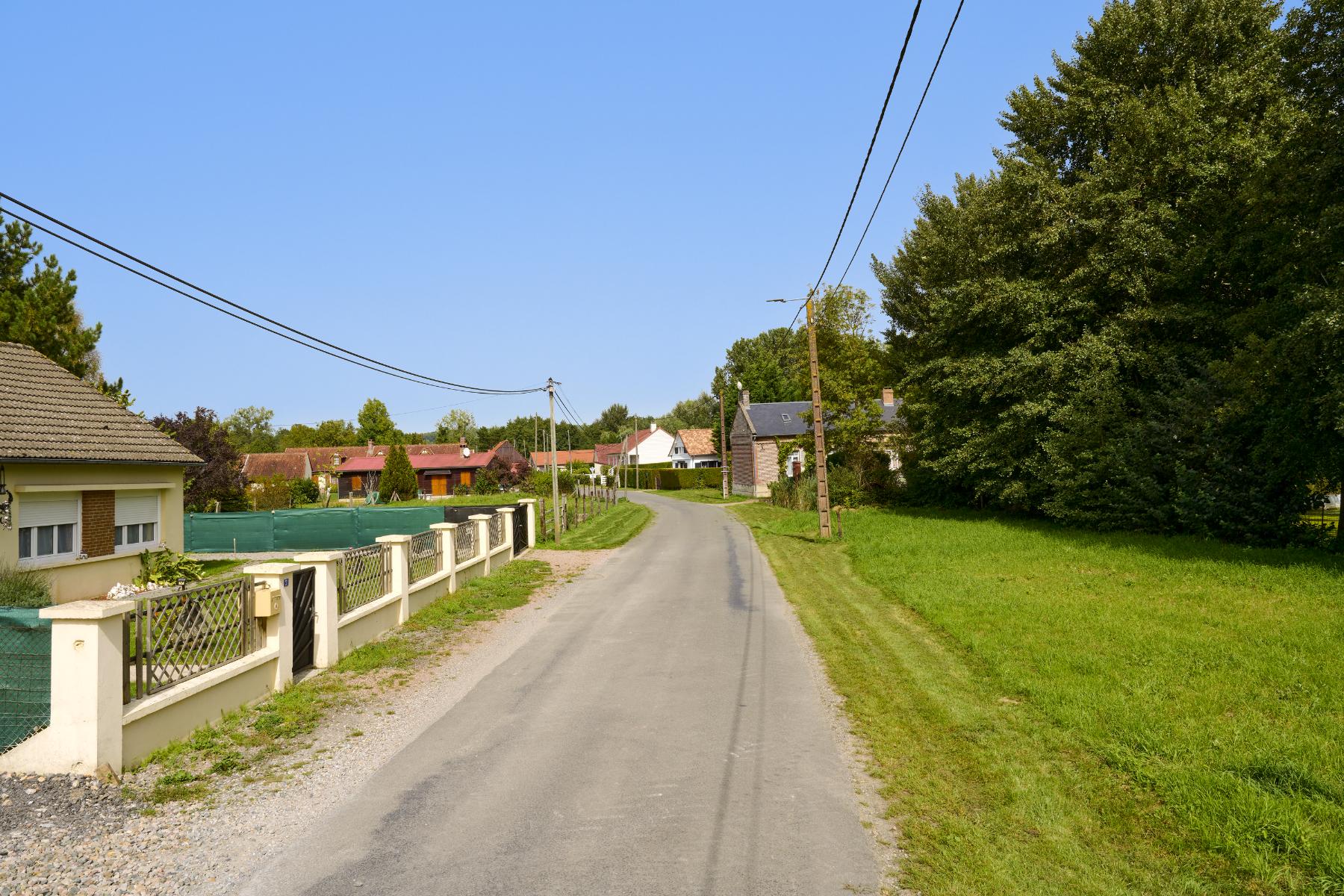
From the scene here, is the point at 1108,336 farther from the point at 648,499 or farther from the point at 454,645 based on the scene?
the point at 648,499

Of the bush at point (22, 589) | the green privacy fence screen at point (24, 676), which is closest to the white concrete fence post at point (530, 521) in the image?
the bush at point (22, 589)

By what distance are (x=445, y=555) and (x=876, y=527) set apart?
16150 mm

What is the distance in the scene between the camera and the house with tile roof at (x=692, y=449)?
9675 centimetres

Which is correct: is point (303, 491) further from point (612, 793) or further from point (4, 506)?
point (612, 793)

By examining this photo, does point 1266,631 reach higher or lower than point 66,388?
lower

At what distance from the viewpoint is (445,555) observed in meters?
16.1

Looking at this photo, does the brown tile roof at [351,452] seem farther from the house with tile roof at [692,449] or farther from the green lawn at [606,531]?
the green lawn at [606,531]

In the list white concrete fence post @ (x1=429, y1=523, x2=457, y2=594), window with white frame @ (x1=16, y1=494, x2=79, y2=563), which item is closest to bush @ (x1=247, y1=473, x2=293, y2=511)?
window with white frame @ (x1=16, y1=494, x2=79, y2=563)

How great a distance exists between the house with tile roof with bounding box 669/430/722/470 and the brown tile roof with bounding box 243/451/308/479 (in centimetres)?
4283

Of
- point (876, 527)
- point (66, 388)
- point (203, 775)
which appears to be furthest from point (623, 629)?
point (876, 527)

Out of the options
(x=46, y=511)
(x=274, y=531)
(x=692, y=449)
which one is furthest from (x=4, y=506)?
(x=692, y=449)

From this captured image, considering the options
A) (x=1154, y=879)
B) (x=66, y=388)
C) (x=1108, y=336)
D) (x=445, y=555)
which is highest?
(x=1108, y=336)

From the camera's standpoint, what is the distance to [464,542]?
17.9m

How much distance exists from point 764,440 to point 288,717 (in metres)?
50.8
